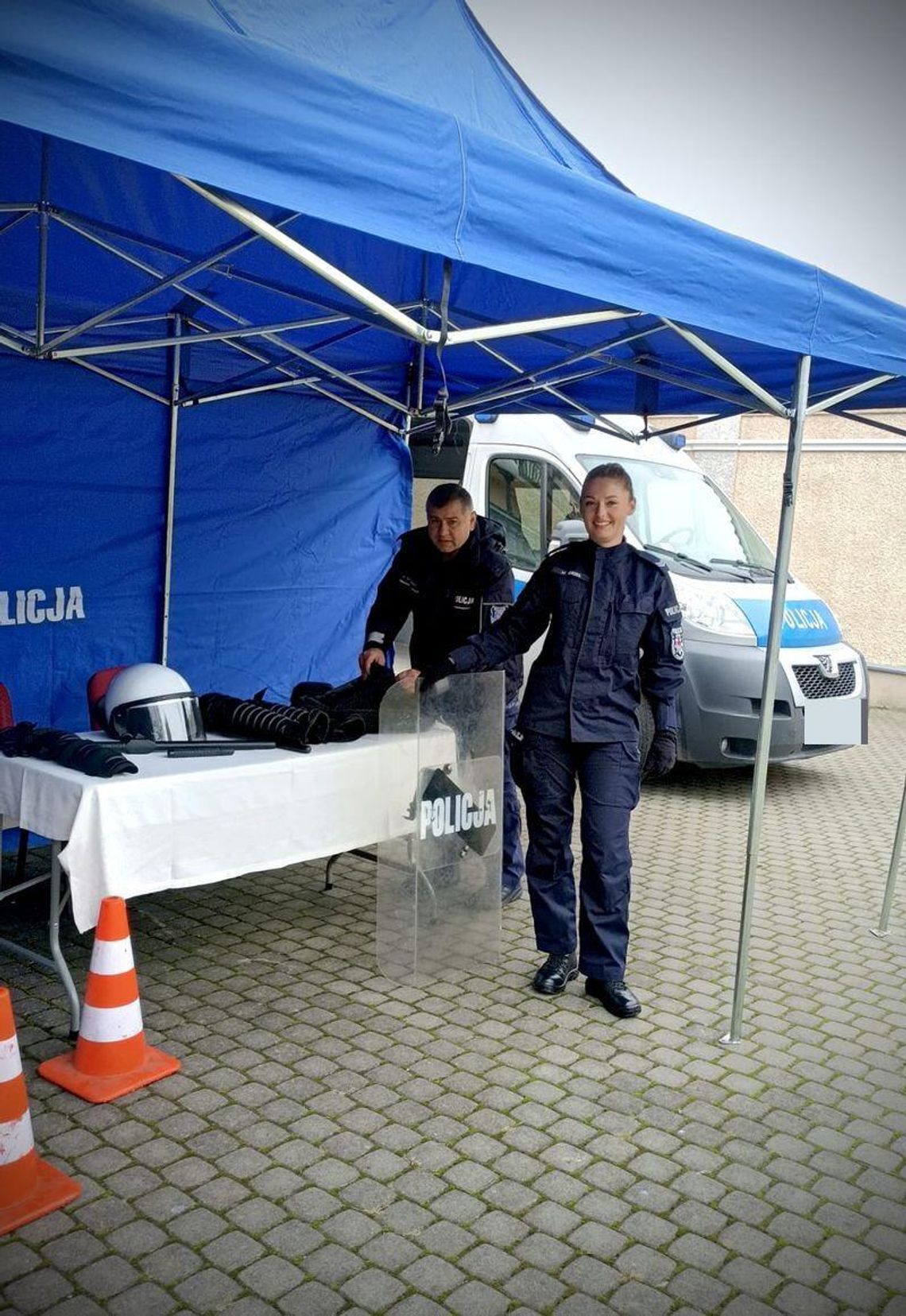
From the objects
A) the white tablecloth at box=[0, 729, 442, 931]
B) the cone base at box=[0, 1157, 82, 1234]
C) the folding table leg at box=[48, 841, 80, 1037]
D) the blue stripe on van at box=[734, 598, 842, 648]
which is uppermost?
the blue stripe on van at box=[734, 598, 842, 648]

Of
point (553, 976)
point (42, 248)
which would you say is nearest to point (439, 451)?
point (42, 248)

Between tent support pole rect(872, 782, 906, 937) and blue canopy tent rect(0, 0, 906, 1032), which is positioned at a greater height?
blue canopy tent rect(0, 0, 906, 1032)

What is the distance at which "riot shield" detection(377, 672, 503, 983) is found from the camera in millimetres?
4336

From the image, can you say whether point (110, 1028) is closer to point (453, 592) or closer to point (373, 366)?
point (453, 592)

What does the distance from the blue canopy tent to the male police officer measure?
793 millimetres

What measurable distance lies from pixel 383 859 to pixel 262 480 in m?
3.37

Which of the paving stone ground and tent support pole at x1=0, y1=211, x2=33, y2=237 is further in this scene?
tent support pole at x1=0, y1=211, x2=33, y2=237

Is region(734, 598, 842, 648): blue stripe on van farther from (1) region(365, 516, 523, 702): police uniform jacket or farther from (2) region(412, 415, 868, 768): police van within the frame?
(1) region(365, 516, 523, 702): police uniform jacket

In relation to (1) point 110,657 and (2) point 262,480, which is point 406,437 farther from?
(1) point 110,657

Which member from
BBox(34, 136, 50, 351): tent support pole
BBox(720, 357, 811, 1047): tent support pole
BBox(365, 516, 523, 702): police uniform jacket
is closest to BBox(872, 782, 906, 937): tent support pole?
BBox(720, 357, 811, 1047): tent support pole

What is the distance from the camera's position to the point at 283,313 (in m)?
5.97

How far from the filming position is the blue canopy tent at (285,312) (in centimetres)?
259

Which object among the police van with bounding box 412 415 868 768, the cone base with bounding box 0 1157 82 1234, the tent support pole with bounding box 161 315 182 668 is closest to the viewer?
the cone base with bounding box 0 1157 82 1234

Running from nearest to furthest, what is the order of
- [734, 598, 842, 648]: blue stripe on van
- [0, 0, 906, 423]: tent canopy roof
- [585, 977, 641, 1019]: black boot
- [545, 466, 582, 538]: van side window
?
1. [0, 0, 906, 423]: tent canopy roof
2. [585, 977, 641, 1019]: black boot
3. [734, 598, 842, 648]: blue stripe on van
4. [545, 466, 582, 538]: van side window
